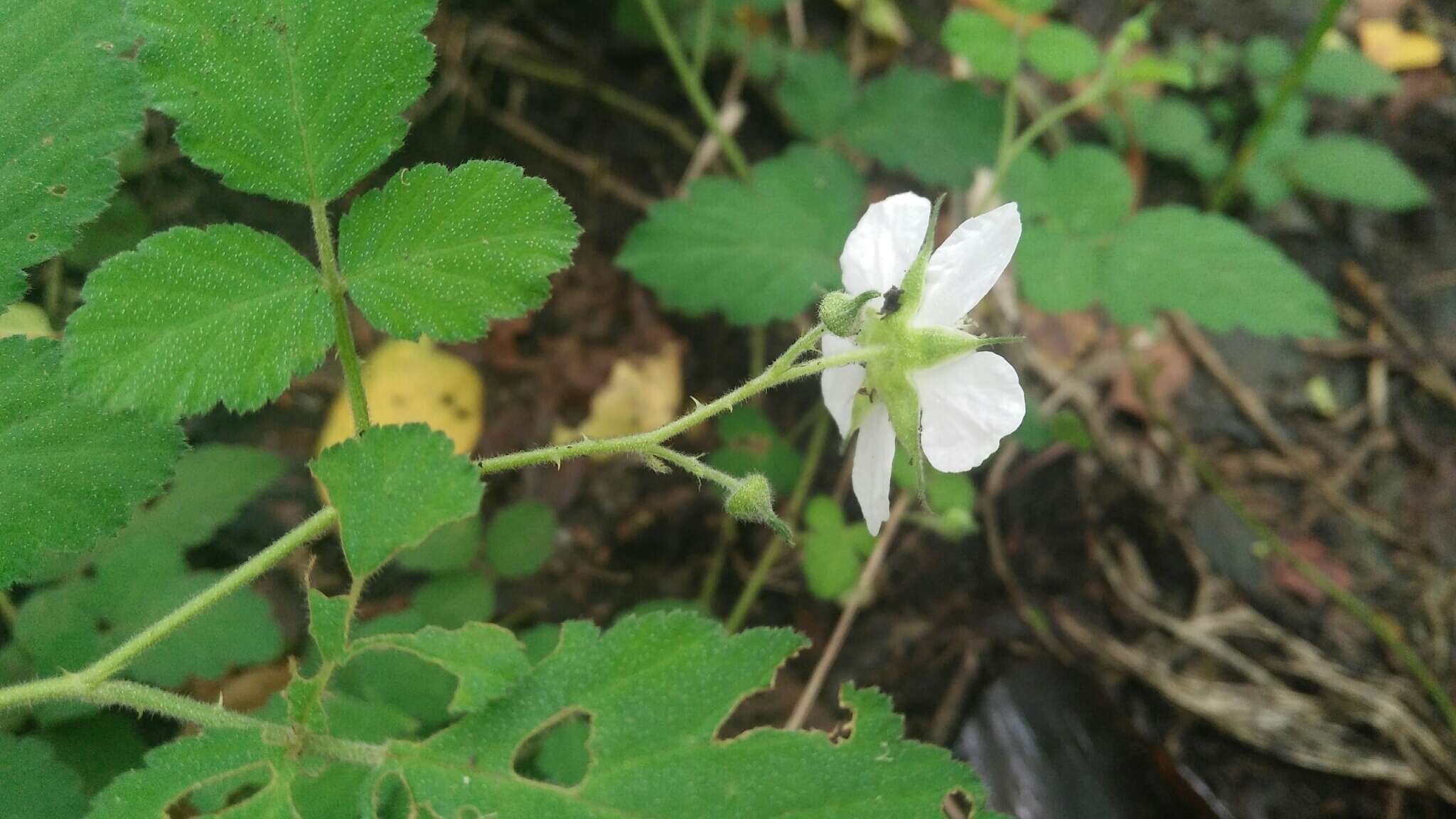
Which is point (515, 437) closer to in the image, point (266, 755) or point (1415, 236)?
point (266, 755)

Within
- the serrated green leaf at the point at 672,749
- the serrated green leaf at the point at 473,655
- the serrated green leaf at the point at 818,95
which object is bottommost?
the serrated green leaf at the point at 672,749

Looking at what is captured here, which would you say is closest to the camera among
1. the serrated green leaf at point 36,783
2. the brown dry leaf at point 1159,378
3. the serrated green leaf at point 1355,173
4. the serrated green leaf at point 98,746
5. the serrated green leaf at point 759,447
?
the serrated green leaf at point 36,783

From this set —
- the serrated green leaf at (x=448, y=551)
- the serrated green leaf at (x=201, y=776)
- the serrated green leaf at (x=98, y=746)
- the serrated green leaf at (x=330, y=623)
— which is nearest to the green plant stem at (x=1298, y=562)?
A: the serrated green leaf at (x=448, y=551)

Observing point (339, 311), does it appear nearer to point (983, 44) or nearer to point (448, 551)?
point (448, 551)

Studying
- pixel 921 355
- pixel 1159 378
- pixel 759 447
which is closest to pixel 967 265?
pixel 921 355

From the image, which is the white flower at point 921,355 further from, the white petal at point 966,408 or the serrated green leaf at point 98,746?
the serrated green leaf at point 98,746

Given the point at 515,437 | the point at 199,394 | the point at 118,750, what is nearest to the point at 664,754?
the point at 199,394
